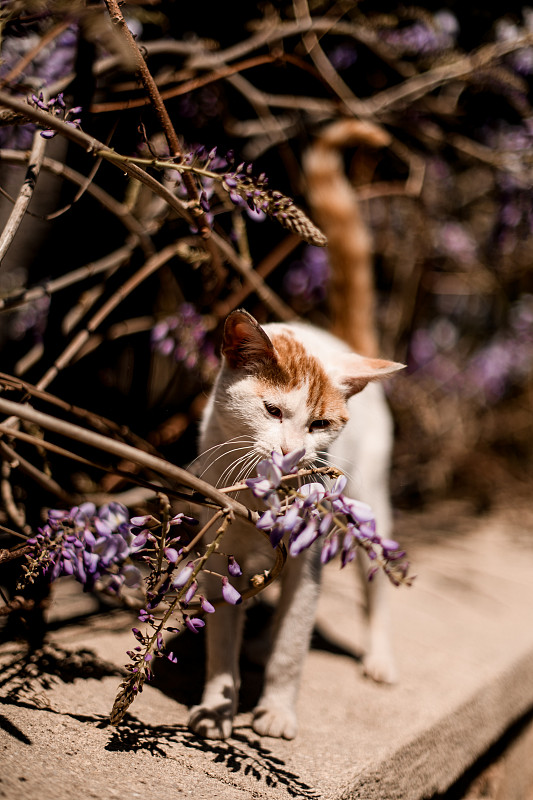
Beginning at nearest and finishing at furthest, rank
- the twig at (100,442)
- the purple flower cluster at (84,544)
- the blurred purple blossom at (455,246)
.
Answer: the twig at (100,442)
the purple flower cluster at (84,544)
the blurred purple blossom at (455,246)

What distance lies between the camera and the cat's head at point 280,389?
1322mm

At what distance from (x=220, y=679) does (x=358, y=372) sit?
0.71m

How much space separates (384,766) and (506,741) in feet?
3.03

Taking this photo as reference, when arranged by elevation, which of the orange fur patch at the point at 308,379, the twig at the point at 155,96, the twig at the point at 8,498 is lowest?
the twig at the point at 8,498

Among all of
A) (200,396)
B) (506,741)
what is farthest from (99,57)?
(506,741)

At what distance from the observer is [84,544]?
1.16 m

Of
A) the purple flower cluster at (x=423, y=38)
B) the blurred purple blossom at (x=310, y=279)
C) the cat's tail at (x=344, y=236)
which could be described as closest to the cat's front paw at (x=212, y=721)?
the cat's tail at (x=344, y=236)

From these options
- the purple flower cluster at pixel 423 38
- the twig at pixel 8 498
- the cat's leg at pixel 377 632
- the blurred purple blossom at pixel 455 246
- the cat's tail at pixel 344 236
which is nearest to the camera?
the twig at pixel 8 498

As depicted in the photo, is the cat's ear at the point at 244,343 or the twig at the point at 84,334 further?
the twig at the point at 84,334

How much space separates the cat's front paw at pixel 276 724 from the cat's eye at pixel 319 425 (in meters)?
0.60

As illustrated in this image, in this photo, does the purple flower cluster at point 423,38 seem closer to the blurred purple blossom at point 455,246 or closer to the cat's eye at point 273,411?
the blurred purple blossom at point 455,246

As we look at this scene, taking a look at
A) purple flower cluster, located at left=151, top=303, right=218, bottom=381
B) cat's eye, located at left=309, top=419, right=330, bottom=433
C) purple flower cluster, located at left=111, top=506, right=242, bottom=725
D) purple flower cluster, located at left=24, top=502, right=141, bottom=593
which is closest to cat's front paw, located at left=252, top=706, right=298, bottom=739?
purple flower cluster, located at left=111, top=506, right=242, bottom=725

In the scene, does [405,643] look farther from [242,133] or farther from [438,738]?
[242,133]

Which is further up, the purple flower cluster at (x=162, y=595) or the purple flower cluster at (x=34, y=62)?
the purple flower cluster at (x=34, y=62)
